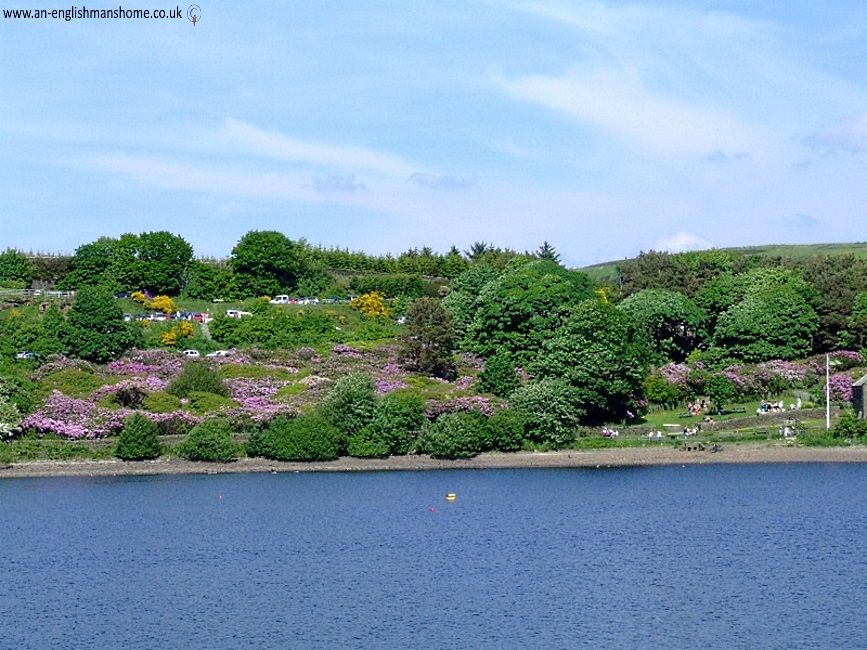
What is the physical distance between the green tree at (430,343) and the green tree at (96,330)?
21826mm

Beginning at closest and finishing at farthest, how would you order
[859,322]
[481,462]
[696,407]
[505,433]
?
[481,462]
[505,433]
[696,407]
[859,322]

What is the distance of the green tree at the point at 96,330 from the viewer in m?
109

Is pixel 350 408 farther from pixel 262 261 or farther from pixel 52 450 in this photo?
pixel 262 261

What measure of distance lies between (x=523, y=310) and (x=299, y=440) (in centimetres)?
2534

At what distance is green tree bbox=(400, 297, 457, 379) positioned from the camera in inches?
4274

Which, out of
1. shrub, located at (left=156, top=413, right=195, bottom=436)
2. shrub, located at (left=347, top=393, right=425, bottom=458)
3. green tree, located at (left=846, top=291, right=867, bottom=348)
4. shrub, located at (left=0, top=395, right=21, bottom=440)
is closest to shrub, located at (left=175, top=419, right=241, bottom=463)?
shrub, located at (left=156, top=413, right=195, bottom=436)

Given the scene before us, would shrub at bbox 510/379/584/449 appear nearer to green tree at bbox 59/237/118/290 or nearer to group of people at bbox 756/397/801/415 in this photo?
group of people at bbox 756/397/801/415

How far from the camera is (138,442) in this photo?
9256 cm

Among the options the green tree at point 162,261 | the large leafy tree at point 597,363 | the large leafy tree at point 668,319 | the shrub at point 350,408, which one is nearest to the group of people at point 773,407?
the large leafy tree at point 597,363

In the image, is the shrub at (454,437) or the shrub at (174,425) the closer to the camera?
the shrub at (454,437)

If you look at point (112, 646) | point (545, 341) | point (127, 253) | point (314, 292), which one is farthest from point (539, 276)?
point (112, 646)

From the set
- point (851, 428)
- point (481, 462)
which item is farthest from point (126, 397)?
point (851, 428)

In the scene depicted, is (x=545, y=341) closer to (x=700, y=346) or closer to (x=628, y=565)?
(x=700, y=346)

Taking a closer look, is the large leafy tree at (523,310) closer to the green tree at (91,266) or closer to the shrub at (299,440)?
the shrub at (299,440)
